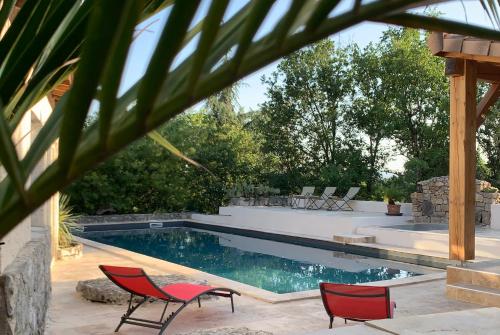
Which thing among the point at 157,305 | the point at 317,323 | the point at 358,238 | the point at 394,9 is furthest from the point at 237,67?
the point at 358,238

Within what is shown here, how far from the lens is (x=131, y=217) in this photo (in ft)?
56.9

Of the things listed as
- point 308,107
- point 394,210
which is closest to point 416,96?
point 308,107

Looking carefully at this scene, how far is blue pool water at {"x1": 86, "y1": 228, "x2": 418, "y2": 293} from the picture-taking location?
943 cm

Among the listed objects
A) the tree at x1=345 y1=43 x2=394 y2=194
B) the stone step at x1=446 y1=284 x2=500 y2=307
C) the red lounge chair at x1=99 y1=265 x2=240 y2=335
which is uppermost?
the tree at x1=345 y1=43 x2=394 y2=194

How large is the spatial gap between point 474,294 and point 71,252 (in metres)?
6.55

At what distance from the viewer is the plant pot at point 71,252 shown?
920 cm

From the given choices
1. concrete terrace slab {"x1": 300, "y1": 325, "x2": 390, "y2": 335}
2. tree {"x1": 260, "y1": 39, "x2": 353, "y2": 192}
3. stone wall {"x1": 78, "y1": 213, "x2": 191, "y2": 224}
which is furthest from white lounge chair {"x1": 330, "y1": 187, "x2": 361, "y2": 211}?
concrete terrace slab {"x1": 300, "y1": 325, "x2": 390, "y2": 335}

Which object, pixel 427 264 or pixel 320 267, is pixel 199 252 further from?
pixel 427 264

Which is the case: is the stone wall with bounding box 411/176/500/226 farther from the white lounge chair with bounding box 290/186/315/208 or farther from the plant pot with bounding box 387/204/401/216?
the white lounge chair with bounding box 290/186/315/208

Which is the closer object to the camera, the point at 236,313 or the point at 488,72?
the point at 236,313

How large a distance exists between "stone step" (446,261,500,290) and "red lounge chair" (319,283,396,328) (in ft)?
6.99

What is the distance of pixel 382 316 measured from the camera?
4.75m

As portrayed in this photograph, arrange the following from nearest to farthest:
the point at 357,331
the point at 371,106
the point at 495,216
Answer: the point at 357,331
the point at 495,216
the point at 371,106

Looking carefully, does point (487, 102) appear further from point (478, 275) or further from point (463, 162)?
point (478, 275)
